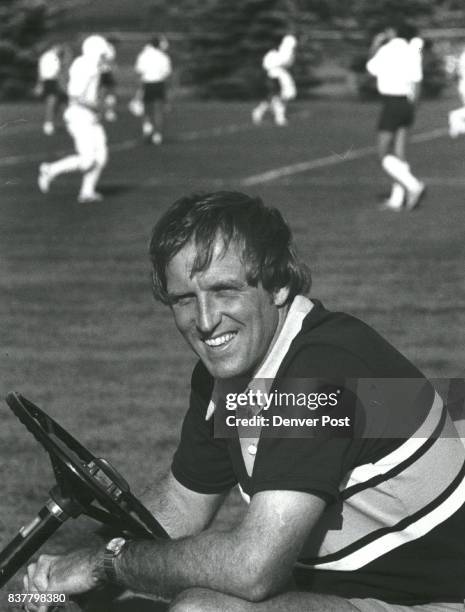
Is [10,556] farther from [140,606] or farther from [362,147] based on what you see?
[362,147]

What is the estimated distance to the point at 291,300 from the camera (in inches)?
142

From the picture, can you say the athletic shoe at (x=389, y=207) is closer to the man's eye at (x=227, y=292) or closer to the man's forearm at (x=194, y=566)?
the man's eye at (x=227, y=292)

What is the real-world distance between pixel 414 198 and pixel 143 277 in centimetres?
546

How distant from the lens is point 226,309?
348cm

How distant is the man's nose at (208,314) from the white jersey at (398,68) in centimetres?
1350

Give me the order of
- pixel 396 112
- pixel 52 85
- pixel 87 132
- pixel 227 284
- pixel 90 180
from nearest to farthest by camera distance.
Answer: pixel 227 284
pixel 396 112
pixel 87 132
pixel 90 180
pixel 52 85

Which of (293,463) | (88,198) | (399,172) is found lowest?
(88,198)

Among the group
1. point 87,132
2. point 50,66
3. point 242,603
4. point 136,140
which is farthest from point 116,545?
point 50,66

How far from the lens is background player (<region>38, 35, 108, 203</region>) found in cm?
1675

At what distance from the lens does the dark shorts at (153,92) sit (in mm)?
28547

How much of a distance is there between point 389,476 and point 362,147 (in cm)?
2280

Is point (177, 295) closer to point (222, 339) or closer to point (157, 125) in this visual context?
point (222, 339)

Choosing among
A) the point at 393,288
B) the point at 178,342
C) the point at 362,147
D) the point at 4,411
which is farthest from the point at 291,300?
the point at 362,147

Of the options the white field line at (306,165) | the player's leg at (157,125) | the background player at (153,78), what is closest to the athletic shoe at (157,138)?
the player's leg at (157,125)
